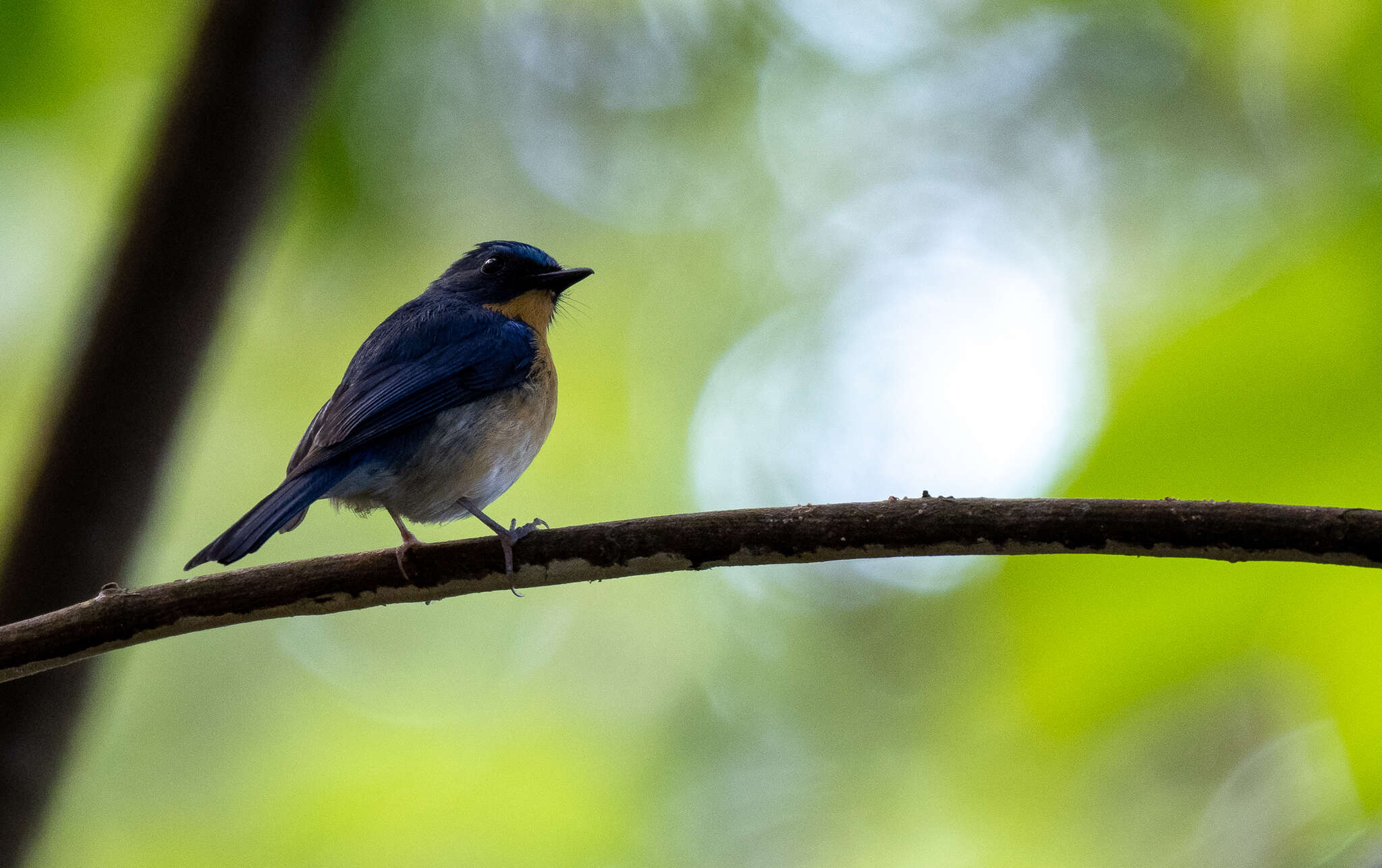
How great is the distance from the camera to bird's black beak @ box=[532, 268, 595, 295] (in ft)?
15.7

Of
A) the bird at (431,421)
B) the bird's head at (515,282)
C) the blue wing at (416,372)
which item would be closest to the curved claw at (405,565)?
the bird at (431,421)

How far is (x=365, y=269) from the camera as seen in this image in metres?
4.37

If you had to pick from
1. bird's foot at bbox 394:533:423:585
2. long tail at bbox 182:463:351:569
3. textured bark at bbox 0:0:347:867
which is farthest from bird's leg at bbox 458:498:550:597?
textured bark at bbox 0:0:347:867

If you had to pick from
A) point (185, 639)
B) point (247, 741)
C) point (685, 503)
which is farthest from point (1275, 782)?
point (185, 639)

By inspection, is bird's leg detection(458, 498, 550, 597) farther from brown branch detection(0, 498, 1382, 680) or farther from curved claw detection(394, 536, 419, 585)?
curved claw detection(394, 536, 419, 585)

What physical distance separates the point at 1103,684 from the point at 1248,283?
139 centimetres

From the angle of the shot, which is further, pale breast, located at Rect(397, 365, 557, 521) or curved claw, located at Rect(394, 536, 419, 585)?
pale breast, located at Rect(397, 365, 557, 521)

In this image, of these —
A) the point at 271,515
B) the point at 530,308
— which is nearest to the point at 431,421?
the point at 271,515

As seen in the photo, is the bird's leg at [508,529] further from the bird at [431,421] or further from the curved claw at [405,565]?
the curved claw at [405,565]

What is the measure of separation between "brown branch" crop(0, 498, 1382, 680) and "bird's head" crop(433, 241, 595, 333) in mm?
2439

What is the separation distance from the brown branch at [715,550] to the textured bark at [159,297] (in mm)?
636

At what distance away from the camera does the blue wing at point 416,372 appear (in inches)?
150

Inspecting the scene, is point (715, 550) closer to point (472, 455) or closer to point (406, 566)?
point (406, 566)

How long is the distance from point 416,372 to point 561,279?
1004mm
